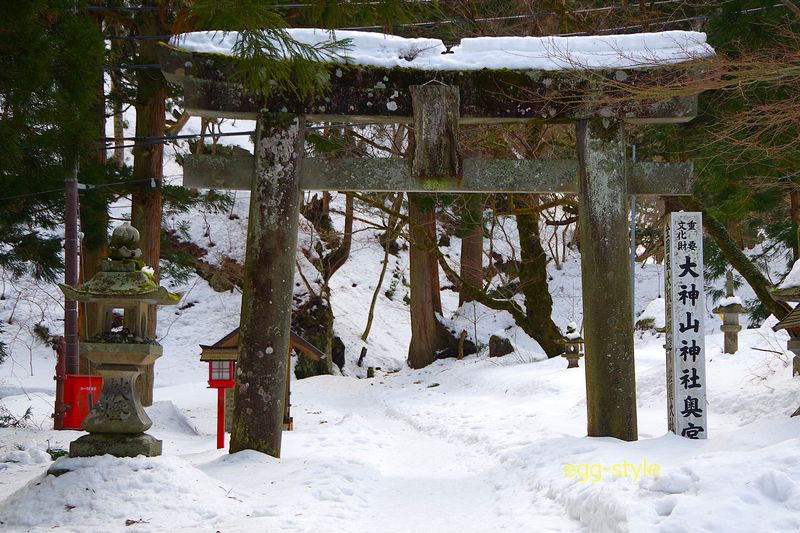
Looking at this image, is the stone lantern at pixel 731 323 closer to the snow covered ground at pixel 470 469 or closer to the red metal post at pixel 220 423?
the snow covered ground at pixel 470 469

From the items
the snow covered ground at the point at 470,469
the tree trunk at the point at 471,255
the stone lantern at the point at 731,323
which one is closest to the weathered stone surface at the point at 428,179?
the snow covered ground at the point at 470,469

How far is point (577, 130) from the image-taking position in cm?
874

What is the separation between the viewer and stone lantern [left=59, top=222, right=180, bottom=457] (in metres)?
6.65

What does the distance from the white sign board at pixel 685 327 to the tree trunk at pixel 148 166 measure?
979 centimetres

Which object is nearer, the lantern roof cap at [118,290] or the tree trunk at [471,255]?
the lantern roof cap at [118,290]

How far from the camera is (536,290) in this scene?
62.0 feet

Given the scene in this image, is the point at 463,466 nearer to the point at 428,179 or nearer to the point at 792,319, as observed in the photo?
the point at 428,179

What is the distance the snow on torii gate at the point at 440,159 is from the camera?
8.23 m

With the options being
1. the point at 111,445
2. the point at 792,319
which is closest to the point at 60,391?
the point at 111,445

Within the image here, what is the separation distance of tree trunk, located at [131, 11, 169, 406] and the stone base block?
7873mm

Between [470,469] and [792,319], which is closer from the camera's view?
[792,319]

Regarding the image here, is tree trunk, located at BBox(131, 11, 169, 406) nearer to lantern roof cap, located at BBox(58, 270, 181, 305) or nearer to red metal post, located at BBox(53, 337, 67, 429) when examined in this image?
red metal post, located at BBox(53, 337, 67, 429)

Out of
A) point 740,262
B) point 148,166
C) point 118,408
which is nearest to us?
point 118,408

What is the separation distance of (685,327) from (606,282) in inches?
39.6
